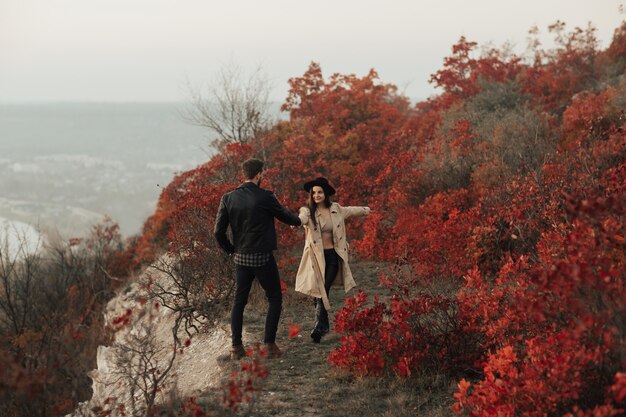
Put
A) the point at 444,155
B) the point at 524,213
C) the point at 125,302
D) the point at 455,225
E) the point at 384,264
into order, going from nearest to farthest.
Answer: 1. the point at 524,213
2. the point at 455,225
3. the point at 384,264
4. the point at 444,155
5. the point at 125,302

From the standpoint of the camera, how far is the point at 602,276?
11.0 ft

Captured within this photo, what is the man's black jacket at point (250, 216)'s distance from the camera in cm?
564

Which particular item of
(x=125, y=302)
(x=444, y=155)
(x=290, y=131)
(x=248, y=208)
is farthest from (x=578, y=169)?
(x=125, y=302)

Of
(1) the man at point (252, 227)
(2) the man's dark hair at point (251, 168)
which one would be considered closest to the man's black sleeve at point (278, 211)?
(1) the man at point (252, 227)

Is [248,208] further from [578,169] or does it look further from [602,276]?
[578,169]

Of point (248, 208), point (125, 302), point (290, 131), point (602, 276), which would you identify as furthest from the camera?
point (290, 131)

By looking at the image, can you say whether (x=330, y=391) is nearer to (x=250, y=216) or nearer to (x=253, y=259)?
(x=253, y=259)

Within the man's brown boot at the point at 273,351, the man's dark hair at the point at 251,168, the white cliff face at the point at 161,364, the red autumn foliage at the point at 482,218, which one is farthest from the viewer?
the man's brown boot at the point at 273,351

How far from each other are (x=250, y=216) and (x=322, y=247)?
110 centimetres

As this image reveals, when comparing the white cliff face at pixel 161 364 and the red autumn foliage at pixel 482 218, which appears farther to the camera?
the white cliff face at pixel 161 364

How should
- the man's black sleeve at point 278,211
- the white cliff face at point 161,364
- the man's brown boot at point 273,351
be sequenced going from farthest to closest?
the man's brown boot at point 273,351 → the man's black sleeve at point 278,211 → the white cliff face at point 161,364

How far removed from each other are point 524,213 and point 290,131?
11864 millimetres

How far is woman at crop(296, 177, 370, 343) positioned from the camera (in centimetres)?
629

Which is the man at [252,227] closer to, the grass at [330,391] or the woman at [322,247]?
the woman at [322,247]
